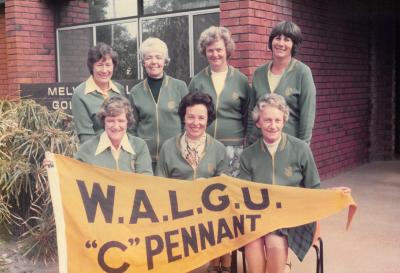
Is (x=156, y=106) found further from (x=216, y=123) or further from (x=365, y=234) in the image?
(x=365, y=234)

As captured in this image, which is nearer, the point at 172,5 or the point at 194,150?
the point at 194,150

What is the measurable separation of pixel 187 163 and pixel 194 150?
0.10 metres

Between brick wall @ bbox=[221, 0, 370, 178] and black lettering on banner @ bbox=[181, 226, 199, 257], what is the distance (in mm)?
2821

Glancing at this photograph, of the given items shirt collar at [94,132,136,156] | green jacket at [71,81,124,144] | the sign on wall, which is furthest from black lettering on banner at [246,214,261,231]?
the sign on wall

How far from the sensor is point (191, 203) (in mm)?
3453

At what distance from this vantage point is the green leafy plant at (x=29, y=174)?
4734mm

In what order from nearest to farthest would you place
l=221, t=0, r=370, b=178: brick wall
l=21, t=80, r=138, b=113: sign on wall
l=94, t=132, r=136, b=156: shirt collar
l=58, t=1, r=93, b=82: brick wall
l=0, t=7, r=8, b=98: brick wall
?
l=94, t=132, r=136, b=156: shirt collar, l=221, t=0, r=370, b=178: brick wall, l=21, t=80, r=138, b=113: sign on wall, l=58, t=1, r=93, b=82: brick wall, l=0, t=7, r=8, b=98: brick wall

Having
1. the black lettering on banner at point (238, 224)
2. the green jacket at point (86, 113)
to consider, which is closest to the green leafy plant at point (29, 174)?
the green jacket at point (86, 113)

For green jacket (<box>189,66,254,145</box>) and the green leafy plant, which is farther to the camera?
the green leafy plant

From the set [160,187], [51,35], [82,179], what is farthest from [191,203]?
[51,35]

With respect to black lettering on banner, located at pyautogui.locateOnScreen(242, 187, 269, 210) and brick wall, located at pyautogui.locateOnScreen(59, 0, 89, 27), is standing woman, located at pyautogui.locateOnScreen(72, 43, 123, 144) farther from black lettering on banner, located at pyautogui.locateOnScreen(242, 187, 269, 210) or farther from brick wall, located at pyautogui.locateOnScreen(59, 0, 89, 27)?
brick wall, located at pyautogui.locateOnScreen(59, 0, 89, 27)

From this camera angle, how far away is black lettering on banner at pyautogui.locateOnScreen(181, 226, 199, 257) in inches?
134

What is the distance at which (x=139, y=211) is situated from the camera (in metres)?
3.41

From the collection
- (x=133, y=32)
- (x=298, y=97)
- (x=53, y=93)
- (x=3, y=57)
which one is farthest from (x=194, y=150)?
(x=3, y=57)
